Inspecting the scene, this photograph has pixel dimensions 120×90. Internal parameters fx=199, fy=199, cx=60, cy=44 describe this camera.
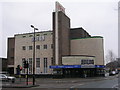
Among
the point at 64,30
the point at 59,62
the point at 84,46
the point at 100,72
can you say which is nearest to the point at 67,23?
the point at 64,30

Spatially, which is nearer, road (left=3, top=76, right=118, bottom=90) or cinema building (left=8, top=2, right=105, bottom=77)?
road (left=3, top=76, right=118, bottom=90)

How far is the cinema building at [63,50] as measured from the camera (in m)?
53.9

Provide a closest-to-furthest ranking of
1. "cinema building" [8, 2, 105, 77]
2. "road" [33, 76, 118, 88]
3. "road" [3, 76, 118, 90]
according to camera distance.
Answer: "road" [3, 76, 118, 90] → "road" [33, 76, 118, 88] → "cinema building" [8, 2, 105, 77]

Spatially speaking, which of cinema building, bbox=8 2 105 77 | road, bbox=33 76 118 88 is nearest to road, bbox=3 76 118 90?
road, bbox=33 76 118 88

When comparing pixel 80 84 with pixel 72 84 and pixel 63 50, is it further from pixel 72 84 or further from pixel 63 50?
pixel 63 50

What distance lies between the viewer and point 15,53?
68.7 meters

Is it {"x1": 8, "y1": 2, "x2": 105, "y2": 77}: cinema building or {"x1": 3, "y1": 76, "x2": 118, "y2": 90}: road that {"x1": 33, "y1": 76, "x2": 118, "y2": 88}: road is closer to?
{"x1": 3, "y1": 76, "x2": 118, "y2": 90}: road

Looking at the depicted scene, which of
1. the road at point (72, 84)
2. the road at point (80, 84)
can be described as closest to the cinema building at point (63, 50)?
the road at point (72, 84)

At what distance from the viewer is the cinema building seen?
2121 inches

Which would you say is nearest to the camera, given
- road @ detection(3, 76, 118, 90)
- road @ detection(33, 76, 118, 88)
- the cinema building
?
road @ detection(3, 76, 118, 90)

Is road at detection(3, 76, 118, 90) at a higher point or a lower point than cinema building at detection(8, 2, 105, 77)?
lower

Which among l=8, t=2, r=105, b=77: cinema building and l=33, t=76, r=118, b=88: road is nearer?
l=33, t=76, r=118, b=88: road

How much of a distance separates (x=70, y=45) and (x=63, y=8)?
39.1ft

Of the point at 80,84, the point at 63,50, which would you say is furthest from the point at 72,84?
the point at 63,50
